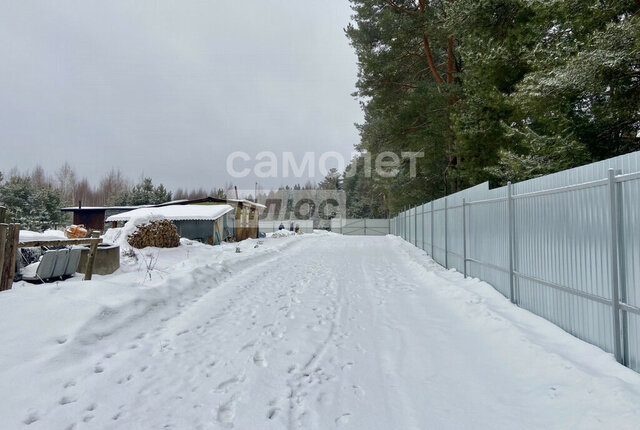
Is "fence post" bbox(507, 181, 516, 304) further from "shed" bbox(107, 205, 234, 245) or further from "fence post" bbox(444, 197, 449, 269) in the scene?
"shed" bbox(107, 205, 234, 245)

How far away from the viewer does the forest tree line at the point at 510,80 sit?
673 centimetres

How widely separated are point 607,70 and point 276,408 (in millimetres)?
8555

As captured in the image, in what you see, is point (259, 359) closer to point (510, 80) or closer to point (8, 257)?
point (8, 257)

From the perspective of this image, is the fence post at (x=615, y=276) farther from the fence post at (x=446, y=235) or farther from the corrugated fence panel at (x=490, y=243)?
the fence post at (x=446, y=235)

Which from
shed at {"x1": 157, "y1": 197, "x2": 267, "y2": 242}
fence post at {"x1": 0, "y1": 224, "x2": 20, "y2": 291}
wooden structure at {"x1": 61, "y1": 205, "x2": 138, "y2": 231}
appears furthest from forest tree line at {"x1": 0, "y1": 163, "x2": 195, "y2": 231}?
fence post at {"x1": 0, "y1": 224, "x2": 20, "y2": 291}

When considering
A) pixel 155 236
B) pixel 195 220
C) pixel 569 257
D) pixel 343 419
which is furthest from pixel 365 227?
pixel 343 419

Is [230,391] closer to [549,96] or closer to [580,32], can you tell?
[549,96]

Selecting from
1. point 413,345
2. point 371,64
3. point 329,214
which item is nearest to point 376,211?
point 329,214

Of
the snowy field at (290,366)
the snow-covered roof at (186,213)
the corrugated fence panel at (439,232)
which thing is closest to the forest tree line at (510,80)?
the corrugated fence panel at (439,232)

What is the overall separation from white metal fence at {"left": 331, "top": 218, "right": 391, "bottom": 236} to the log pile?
30014 mm

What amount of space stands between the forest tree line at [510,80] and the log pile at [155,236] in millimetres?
10539

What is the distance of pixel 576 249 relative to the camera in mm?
3625

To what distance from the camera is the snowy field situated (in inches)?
97.0

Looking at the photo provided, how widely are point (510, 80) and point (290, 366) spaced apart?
413 inches
